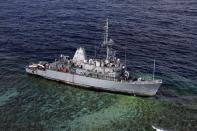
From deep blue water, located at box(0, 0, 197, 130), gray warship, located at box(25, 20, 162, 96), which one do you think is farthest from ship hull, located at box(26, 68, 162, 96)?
deep blue water, located at box(0, 0, 197, 130)

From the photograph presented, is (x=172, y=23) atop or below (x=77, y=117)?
atop

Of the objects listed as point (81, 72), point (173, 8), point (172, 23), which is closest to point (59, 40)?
point (81, 72)

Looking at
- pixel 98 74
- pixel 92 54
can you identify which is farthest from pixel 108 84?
pixel 92 54

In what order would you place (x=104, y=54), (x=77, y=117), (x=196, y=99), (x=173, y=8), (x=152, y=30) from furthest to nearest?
(x=173, y=8)
(x=152, y=30)
(x=104, y=54)
(x=196, y=99)
(x=77, y=117)

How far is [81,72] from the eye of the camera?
10694 centimetres

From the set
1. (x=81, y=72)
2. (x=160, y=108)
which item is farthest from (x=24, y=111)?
(x=160, y=108)

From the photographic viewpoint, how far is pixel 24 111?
3723 inches

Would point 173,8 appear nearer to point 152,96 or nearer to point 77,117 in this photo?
point 152,96

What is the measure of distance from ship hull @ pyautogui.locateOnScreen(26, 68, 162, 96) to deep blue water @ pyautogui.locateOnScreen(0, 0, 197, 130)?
64.8 inches

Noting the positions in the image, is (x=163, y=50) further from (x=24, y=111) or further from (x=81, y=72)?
(x=24, y=111)

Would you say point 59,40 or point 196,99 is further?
point 59,40

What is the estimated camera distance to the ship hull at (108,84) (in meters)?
101

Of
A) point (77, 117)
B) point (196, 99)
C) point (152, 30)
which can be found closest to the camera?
point (77, 117)

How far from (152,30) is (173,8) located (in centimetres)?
2712
